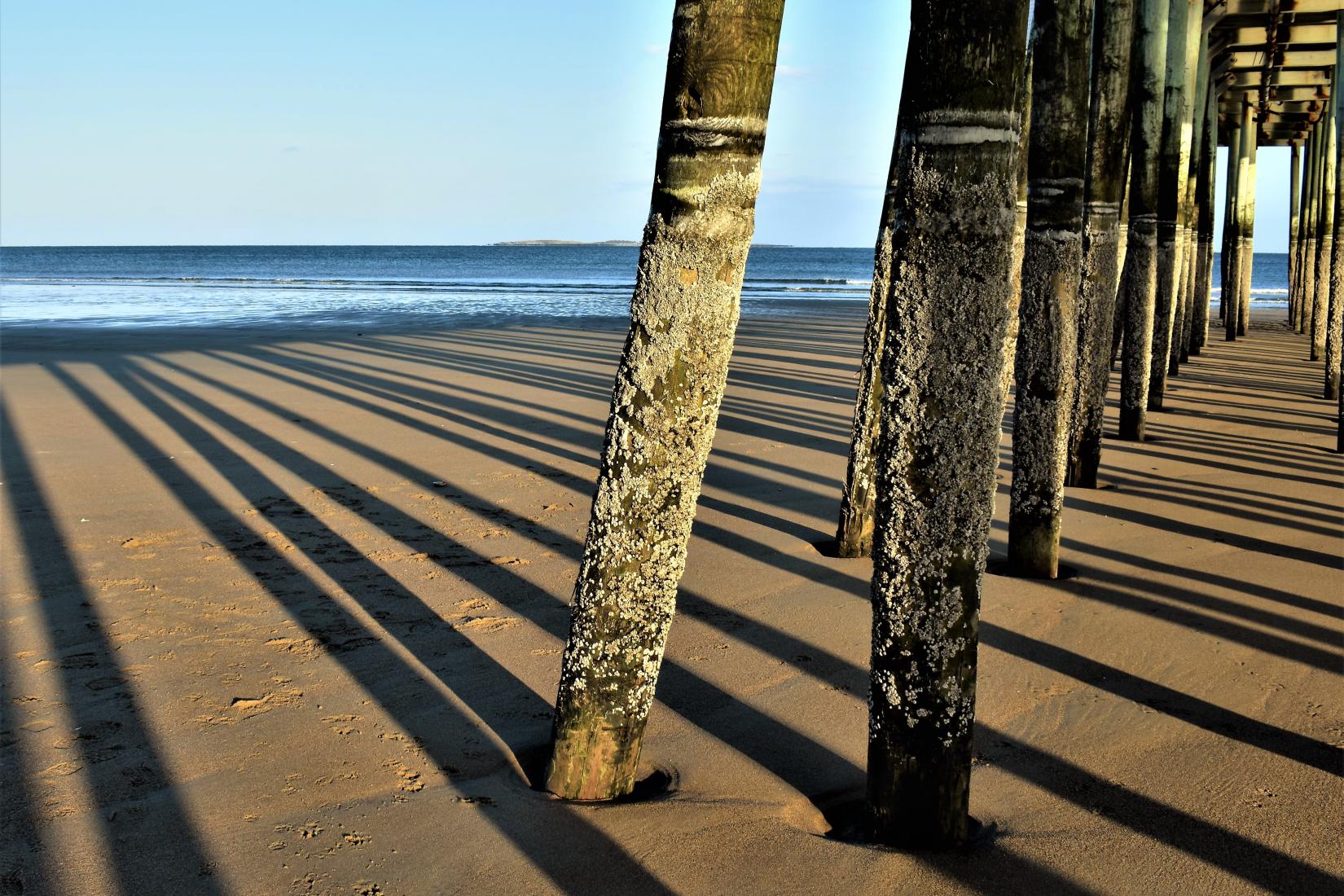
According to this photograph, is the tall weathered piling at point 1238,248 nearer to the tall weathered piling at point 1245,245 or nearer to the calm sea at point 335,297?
the tall weathered piling at point 1245,245

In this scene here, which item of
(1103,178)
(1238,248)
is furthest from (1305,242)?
(1103,178)

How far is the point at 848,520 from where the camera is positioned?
5.60 m

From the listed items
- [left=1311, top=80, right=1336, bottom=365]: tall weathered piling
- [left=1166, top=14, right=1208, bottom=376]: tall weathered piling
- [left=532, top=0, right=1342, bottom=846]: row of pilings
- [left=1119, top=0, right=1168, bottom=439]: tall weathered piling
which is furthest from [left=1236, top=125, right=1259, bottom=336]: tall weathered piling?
[left=532, top=0, right=1342, bottom=846]: row of pilings

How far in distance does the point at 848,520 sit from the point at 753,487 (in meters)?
1.65

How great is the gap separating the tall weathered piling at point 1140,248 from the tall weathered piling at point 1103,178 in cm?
213

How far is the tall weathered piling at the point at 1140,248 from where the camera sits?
867 cm

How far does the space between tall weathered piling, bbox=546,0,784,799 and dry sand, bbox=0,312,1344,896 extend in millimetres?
551

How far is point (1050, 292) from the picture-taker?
5.20m

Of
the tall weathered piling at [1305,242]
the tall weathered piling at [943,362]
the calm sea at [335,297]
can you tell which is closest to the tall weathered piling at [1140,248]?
the tall weathered piling at [943,362]

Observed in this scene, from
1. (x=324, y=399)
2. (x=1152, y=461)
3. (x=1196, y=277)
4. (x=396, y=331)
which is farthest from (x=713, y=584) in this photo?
(x=396, y=331)

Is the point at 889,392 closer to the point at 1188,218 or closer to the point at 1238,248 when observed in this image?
the point at 1188,218

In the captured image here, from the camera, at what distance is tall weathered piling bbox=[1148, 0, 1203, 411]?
33.1ft

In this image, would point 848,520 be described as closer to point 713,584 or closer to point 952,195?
point 713,584

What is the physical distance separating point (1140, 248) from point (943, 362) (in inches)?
287
